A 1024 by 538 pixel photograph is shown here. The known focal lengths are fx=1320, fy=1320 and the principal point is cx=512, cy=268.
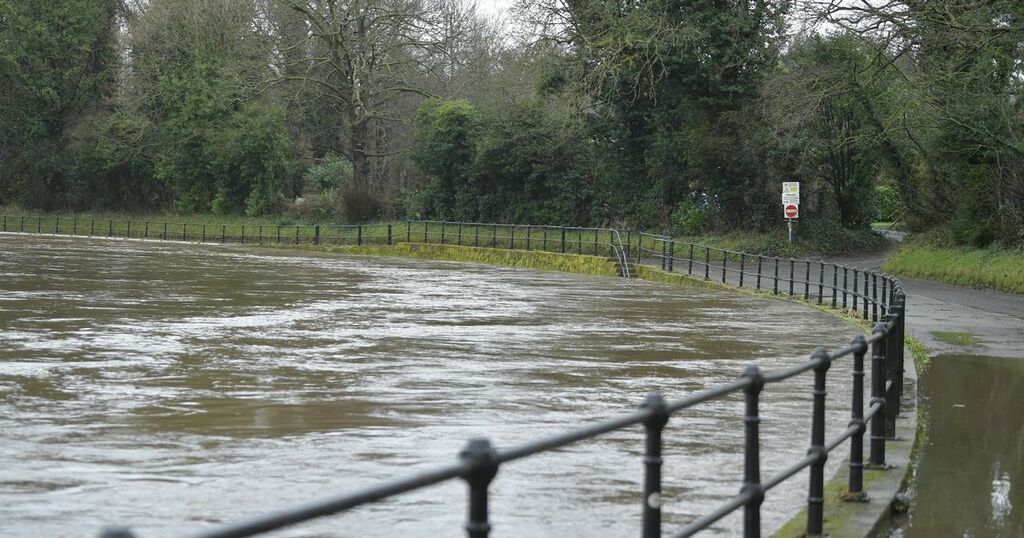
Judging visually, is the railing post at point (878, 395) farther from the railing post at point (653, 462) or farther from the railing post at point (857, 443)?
the railing post at point (653, 462)

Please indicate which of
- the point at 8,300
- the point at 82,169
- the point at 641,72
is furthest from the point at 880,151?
the point at 82,169

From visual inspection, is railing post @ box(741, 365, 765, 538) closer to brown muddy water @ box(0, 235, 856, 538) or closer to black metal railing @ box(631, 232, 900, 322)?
brown muddy water @ box(0, 235, 856, 538)

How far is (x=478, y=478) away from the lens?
137 inches

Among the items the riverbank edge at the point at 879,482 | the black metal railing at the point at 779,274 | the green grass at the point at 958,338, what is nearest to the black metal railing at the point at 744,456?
the riverbank edge at the point at 879,482

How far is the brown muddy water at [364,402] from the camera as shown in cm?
828

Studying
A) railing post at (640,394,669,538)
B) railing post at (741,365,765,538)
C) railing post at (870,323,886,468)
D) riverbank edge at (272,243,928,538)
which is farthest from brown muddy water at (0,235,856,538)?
railing post at (640,394,669,538)

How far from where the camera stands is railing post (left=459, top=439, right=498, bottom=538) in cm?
346

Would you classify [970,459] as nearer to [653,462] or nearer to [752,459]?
[752,459]

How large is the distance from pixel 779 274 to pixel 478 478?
34599 mm

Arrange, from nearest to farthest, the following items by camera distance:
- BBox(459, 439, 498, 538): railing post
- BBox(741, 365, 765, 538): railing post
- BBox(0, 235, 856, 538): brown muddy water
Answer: BBox(459, 439, 498, 538): railing post < BBox(741, 365, 765, 538): railing post < BBox(0, 235, 856, 538): brown muddy water

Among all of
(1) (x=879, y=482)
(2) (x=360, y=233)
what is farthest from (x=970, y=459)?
(2) (x=360, y=233)

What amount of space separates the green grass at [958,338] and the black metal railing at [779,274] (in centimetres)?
98

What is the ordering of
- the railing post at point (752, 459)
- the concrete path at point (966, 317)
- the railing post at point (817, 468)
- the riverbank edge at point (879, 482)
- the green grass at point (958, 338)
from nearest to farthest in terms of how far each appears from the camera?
the railing post at point (752, 459) < the railing post at point (817, 468) < the riverbank edge at point (879, 482) < the concrete path at point (966, 317) < the green grass at point (958, 338)

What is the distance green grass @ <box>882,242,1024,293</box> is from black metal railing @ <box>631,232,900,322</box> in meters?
1.47
